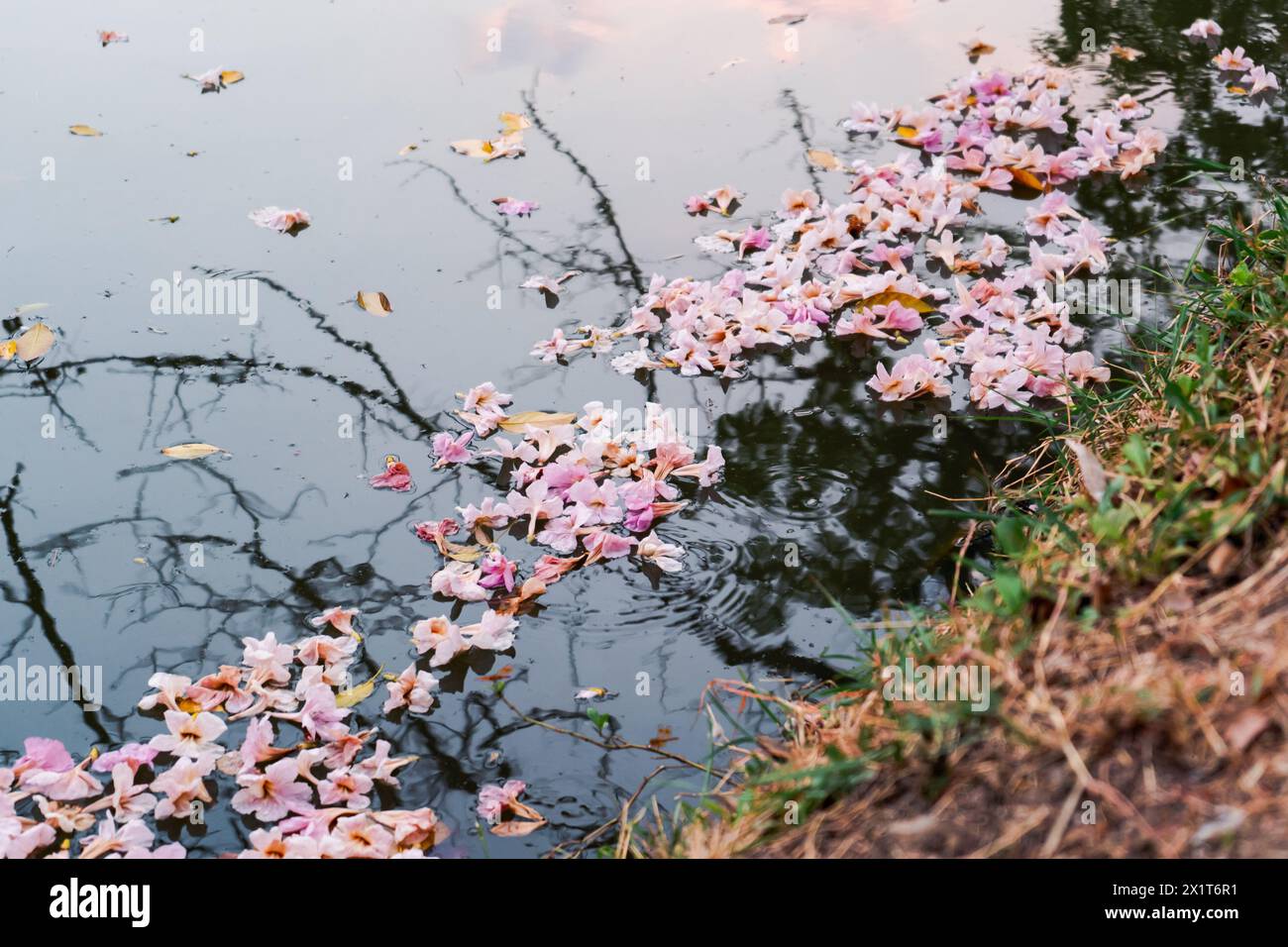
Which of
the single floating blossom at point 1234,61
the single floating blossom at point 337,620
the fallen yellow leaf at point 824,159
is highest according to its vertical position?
the single floating blossom at point 1234,61

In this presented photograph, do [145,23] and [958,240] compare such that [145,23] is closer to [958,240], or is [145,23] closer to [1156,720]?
[958,240]

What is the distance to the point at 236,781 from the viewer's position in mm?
2336

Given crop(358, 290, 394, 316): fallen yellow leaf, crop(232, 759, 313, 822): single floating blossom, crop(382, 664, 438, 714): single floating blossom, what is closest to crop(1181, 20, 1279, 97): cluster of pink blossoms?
crop(358, 290, 394, 316): fallen yellow leaf

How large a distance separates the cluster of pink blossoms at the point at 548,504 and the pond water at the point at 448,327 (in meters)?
0.07

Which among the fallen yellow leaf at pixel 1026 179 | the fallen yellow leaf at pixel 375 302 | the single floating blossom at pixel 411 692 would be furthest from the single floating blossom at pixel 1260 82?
the single floating blossom at pixel 411 692

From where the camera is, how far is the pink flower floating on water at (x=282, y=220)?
4.19 m

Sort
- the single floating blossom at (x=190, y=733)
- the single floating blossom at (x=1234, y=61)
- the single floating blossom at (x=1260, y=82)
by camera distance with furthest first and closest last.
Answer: the single floating blossom at (x=1234, y=61) < the single floating blossom at (x=1260, y=82) < the single floating blossom at (x=190, y=733)

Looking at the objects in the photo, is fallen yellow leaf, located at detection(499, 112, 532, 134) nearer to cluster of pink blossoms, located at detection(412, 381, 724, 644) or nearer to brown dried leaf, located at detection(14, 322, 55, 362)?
cluster of pink blossoms, located at detection(412, 381, 724, 644)

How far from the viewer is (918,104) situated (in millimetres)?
4910

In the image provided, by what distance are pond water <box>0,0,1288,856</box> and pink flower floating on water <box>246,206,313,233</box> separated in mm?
55

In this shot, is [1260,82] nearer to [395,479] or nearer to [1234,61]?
[1234,61]

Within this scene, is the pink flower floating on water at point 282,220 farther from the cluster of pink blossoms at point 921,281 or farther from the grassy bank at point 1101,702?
the grassy bank at point 1101,702

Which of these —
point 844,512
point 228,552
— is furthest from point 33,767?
point 844,512

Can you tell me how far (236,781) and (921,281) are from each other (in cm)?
271
